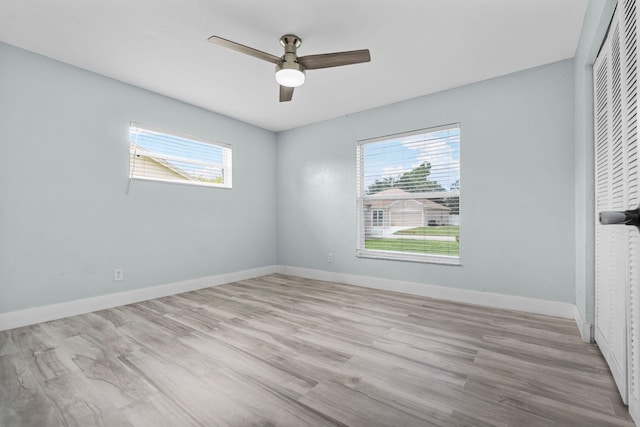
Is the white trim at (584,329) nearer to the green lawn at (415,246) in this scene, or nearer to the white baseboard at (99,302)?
the green lawn at (415,246)

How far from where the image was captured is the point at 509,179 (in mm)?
2988

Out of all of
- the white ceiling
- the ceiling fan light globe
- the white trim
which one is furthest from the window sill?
the ceiling fan light globe

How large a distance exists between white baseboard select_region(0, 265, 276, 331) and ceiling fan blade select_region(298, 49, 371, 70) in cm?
298

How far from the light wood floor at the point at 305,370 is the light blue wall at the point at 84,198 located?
0.50 meters

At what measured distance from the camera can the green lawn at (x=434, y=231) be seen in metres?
3.36

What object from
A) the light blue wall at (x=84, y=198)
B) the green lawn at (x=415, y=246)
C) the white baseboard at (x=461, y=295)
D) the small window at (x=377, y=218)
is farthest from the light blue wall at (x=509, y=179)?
the light blue wall at (x=84, y=198)

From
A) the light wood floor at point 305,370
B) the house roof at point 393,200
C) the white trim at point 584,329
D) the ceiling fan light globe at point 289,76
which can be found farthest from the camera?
the house roof at point 393,200

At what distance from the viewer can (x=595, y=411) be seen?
1.37m

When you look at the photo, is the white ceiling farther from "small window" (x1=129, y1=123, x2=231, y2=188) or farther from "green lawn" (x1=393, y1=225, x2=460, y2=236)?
"green lawn" (x1=393, y1=225, x2=460, y2=236)

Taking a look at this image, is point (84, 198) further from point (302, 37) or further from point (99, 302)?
point (302, 37)

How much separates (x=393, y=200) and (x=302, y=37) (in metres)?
2.26

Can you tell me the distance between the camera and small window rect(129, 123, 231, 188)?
3342 millimetres

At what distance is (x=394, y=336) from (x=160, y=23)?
302cm

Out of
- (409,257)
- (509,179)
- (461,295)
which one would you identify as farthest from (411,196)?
(461,295)
